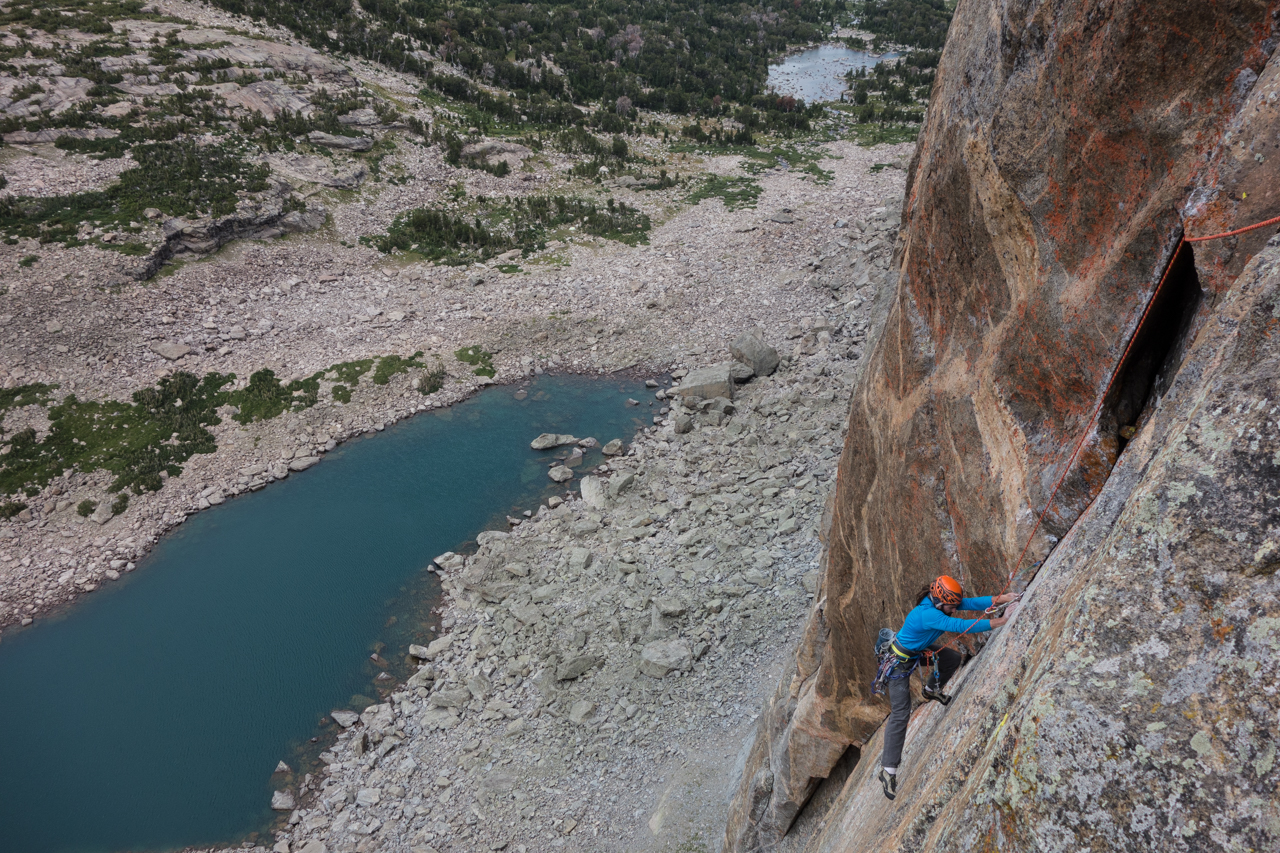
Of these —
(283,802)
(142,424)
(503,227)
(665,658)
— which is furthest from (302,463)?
(503,227)

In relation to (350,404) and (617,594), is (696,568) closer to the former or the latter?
(617,594)

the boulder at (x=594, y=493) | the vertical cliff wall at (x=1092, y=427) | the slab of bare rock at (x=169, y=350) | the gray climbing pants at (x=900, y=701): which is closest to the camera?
the vertical cliff wall at (x=1092, y=427)

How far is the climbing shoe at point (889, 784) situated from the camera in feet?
18.5

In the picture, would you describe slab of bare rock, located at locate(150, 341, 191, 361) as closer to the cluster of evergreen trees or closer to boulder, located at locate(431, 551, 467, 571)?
boulder, located at locate(431, 551, 467, 571)

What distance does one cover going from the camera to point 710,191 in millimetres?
Answer: 39844

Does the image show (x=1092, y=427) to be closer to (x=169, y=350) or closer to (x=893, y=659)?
(x=893, y=659)

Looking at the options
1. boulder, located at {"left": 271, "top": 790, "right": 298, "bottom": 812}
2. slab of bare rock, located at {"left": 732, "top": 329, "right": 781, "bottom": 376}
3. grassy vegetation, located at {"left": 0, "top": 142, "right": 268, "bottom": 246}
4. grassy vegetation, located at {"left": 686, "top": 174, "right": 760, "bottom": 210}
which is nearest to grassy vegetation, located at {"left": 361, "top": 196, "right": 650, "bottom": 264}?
grassy vegetation, located at {"left": 686, "top": 174, "right": 760, "bottom": 210}

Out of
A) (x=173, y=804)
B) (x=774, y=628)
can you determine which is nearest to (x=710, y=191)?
(x=774, y=628)

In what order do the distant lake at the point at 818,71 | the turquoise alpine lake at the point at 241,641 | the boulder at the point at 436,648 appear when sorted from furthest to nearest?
the distant lake at the point at 818,71
the boulder at the point at 436,648
the turquoise alpine lake at the point at 241,641

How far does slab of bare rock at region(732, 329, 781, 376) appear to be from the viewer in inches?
996

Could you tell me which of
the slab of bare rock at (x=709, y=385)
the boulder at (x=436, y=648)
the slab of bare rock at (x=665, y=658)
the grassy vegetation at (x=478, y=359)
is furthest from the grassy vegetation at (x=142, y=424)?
the slab of bare rock at (x=665, y=658)

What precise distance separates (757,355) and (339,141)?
2911 centimetres

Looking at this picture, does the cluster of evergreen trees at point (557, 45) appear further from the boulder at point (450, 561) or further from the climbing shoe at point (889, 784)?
the climbing shoe at point (889, 784)

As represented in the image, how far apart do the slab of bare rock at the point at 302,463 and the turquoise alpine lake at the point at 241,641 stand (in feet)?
0.93
